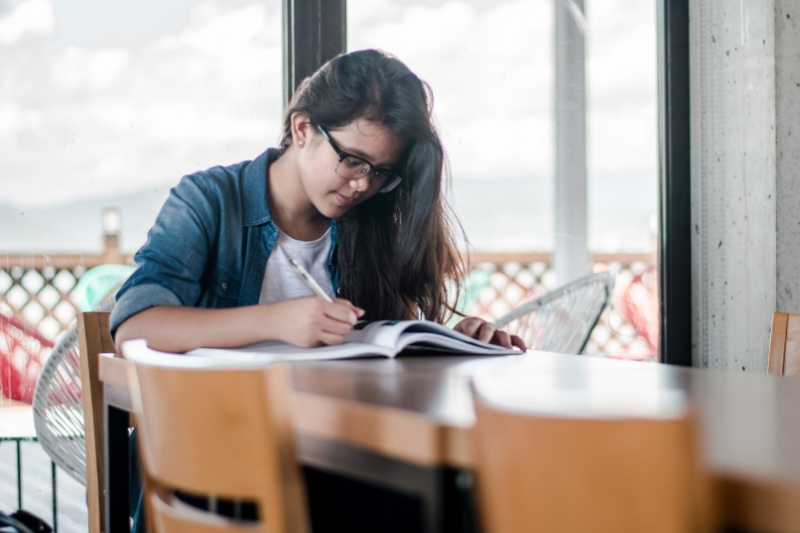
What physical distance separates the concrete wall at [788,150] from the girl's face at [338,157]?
1.49 metres

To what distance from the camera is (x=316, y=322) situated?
1.01m

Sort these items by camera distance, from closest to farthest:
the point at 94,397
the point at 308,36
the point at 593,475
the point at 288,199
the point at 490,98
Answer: the point at 593,475 < the point at 94,397 < the point at 288,199 < the point at 308,36 < the point at 490,98

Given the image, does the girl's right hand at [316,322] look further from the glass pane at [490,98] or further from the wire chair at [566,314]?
the glass pane at [490,98]

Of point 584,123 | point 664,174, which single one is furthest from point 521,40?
point 664,174

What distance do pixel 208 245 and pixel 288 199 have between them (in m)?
0.21

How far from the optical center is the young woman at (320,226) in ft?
3.82

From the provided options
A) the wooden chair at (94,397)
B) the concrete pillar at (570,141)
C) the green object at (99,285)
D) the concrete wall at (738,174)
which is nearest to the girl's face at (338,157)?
the wooden chair at (94,397)

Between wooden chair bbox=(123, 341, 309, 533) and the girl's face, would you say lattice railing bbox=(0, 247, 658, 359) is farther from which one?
wooden chair bbox=(123, 341, 309, 533)

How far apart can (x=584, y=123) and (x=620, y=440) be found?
7.05 ft

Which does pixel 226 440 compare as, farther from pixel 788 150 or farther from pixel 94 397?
pixel 788 150

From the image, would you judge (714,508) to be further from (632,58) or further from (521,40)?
(632,58)

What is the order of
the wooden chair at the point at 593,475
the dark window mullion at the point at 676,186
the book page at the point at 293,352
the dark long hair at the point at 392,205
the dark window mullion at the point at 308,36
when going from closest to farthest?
the wooden chair at the point at 593,475 → the book page at the point at 293,352 → the dark long hair at the point at 392,205 → the dark window mullion at the point at 308,36 → the dark window mullion at the point at 676,186

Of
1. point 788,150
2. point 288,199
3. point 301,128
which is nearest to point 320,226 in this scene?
point 288,199

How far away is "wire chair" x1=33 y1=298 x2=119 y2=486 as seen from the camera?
4.99ft
